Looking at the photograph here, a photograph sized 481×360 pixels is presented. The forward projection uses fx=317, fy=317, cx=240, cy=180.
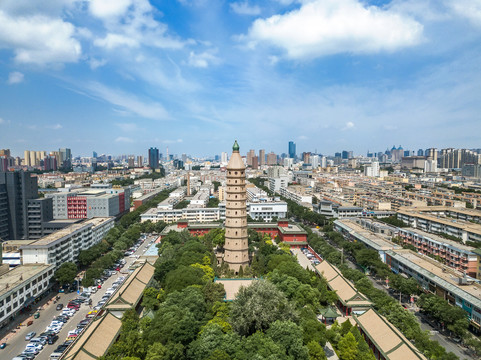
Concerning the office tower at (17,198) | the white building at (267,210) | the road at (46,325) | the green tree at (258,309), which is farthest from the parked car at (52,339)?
the white building at (267,210)

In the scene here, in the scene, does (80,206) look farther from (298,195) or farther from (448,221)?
(448,221)

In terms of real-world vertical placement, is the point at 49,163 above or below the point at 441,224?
above

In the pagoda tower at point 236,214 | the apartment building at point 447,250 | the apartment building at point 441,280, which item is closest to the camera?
the apartment building at point 441,280

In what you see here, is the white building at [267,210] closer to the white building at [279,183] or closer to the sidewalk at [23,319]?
the white building at [279,183]

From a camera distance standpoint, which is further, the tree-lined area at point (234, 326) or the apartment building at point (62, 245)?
the apartment building at point (62, 245)

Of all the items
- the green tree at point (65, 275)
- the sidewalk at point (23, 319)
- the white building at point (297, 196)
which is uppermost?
the white building at point (297, 196)

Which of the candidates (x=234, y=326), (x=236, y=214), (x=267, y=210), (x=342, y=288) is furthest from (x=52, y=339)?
(x=267, y=210)

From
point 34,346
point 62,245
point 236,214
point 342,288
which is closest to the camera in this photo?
point 34,346

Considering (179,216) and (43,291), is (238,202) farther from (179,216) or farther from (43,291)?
(179,216)
